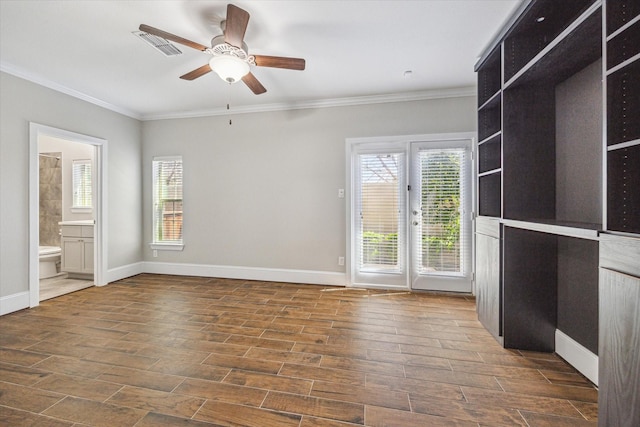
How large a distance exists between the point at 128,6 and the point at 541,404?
3.95 m

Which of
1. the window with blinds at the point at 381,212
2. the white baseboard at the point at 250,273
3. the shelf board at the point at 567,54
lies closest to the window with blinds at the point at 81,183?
the white baseboard at the point at 250,273

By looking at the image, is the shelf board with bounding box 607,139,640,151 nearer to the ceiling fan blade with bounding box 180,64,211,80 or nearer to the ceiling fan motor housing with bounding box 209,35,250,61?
the ceiling fan motor housing with bounding box 209,35,250,61

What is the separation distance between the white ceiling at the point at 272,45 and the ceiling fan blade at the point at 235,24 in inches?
8.4

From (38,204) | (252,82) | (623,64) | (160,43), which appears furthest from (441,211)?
(38,204)

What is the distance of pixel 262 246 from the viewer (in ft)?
14.3

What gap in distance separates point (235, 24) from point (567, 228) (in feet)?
8.31

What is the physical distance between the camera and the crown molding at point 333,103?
3701 millimetres

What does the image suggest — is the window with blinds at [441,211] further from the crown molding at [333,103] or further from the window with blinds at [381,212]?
the crown molding at [333,103]

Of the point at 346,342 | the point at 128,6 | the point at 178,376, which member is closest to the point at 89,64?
the point at 128,6

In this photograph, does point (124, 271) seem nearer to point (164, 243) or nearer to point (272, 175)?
point (164, 243)

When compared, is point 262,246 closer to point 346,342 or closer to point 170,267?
point 170,267

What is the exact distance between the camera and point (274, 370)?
6.50 feet

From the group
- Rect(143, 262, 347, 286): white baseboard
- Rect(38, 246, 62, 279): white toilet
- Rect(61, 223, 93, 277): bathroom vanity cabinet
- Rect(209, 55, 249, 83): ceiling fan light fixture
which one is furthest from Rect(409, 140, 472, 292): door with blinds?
Rect(38, 246, 62, 279): white toilet

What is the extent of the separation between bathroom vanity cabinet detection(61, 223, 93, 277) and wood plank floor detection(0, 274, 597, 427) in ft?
3.91
